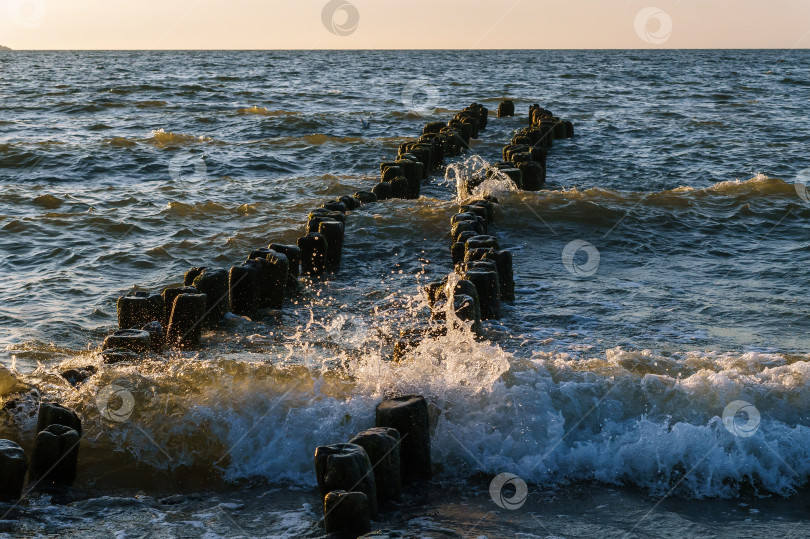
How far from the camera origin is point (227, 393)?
605 cm

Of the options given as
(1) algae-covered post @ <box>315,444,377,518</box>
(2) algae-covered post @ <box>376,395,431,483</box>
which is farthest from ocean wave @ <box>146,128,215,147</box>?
(1) algae-covered post @ <box>315,444,377,518</box>

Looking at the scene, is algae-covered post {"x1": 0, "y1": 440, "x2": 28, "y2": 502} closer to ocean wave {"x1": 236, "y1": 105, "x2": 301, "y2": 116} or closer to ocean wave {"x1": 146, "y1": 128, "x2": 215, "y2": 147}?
ocean wave {"x1": 146, "y1": 128, "x2": 215, "y2": 147}

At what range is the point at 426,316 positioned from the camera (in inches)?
316

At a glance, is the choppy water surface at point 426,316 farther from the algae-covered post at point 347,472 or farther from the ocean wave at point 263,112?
the ocean wave at point 263,112

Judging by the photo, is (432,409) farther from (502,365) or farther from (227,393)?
(227,393)

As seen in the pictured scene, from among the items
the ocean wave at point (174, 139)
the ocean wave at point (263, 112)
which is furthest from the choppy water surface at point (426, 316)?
the ocean wave at point (263, 112)

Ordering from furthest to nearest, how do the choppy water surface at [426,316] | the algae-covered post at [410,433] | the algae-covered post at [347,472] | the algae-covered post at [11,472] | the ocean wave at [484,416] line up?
the choppy water surface at [426,316] → the ocean wave at [484,416] → the algae-covered post at [410,433] → the algae-covered post at [11,472] → the algae-covered post at [347,472]

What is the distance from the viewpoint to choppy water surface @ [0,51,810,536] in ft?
18.0

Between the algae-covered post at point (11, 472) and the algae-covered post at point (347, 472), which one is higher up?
the algae-covered post at point (347, 472)

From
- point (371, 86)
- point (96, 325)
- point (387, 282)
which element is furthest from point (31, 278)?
point (371, 86)

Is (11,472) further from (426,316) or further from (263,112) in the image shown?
(263,112)

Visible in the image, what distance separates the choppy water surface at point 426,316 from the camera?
5.49 m

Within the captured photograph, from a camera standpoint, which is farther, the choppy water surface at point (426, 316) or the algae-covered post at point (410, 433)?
the choppy water surface at point (426, 316)

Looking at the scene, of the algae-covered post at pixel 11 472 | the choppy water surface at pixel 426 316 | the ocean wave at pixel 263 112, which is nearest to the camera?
the algae-covered post at pixel 11 472
